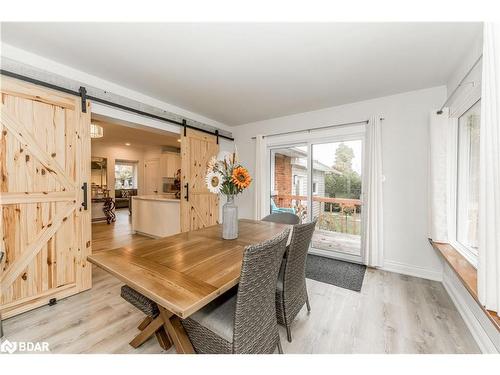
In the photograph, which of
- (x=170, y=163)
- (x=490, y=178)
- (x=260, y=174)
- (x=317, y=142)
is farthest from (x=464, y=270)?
(x=170, y=163)

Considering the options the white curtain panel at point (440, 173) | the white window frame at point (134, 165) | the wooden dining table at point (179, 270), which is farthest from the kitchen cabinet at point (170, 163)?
the white curtain panel at point (440, 173)

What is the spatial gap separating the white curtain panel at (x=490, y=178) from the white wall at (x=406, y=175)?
1694 millimetres

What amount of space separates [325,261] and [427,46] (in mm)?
2839

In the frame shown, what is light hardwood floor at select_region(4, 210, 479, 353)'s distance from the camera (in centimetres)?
151

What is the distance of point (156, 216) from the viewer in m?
4.42

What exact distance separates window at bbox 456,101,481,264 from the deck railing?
113 centimetres

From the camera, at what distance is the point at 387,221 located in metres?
2.93

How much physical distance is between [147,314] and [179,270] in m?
0.53

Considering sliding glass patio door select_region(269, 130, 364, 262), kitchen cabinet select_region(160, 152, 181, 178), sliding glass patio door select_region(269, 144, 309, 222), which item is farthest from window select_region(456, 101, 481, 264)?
kitchen cabinet select_region(160, 152, 181, 178)

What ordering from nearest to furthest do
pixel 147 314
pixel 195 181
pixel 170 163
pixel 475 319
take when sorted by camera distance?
1. pixel 147 314
2. pixel 475 319
3. pixel 195 181
4. pixel 170 163

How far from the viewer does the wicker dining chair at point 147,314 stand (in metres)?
1.36

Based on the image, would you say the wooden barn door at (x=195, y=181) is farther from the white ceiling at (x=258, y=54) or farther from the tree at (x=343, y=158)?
the tree at (x=343, y=158)

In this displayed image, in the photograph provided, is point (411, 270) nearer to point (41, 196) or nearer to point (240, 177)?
point (240, 177)
